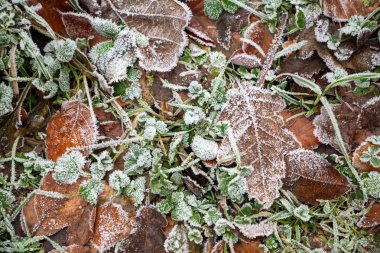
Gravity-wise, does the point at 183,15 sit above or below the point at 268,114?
above

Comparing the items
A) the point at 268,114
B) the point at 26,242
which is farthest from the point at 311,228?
the point at 26,242

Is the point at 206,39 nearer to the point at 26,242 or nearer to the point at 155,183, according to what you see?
the point at 155,183

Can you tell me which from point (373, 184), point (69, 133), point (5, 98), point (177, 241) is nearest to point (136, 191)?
point (177, 241)

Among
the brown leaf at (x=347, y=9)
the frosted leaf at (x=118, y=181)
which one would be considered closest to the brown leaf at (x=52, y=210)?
the frosted leaf at (x=118, y=181)

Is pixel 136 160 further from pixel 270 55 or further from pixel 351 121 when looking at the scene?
pixel 351 121

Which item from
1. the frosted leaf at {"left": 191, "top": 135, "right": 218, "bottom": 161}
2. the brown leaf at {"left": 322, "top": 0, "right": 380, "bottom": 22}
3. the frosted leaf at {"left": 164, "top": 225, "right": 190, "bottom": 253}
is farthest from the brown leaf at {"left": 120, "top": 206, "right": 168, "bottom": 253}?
the brown leaf at {"left": 322, "top": 0, "right": 380, "bottom": 22}

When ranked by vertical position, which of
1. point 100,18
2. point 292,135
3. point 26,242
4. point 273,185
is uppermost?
point 100,18
